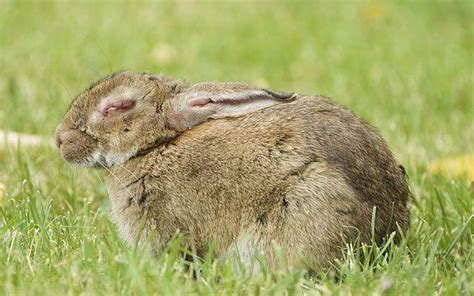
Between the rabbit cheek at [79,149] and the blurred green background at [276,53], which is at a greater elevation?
the rabbit cheek at [79,149]

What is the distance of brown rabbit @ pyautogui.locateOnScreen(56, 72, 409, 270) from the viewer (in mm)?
4059

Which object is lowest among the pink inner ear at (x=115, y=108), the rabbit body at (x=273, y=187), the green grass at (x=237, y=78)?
the green grass at (x=237, y=78)

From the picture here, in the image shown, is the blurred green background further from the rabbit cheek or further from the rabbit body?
the rabbit body

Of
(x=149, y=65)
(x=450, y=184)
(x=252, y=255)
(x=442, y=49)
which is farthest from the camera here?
(x=442, y=49)

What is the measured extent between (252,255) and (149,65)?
4158 millimetres

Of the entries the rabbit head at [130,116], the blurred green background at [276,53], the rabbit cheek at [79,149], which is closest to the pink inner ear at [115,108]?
the rabbit head at [130,116]

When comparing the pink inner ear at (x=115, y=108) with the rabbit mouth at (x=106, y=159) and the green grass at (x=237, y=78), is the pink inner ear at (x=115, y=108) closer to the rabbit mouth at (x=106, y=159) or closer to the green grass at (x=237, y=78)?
the rabbit mouth at (x=106, y=159)

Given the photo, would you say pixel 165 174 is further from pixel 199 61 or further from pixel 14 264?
pixel 199 61

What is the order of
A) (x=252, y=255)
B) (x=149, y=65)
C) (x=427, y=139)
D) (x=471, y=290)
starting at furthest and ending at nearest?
(x=149, y=65) → (x=427, y=139) → (x=252, y=255) → (x=471, y=290)

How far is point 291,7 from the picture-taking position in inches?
396

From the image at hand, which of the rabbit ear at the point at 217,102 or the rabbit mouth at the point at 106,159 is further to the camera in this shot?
the rabbit mouth at the point at 106,159

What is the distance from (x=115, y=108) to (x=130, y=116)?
8 centimetres

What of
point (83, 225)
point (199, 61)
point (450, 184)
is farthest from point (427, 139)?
point (83, 225)

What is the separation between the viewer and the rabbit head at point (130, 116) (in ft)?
14.5
